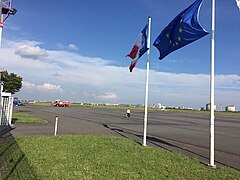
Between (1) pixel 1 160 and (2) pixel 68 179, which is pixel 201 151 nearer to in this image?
(2) pixel 68 179

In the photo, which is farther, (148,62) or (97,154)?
(148,62)

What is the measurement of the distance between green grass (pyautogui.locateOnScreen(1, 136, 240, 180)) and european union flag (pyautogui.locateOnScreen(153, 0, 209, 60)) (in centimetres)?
413

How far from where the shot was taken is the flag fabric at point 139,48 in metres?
11.6

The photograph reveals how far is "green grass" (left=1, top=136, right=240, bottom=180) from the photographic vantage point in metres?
6.25

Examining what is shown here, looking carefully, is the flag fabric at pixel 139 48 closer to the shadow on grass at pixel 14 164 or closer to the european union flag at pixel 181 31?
the european union flag at pixel 181 31

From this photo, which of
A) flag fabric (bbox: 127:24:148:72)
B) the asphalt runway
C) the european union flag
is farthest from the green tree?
the european union flag

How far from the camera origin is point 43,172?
6.23m

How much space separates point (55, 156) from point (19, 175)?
81.3 inches

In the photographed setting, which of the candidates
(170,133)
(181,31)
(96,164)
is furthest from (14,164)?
(170,133)

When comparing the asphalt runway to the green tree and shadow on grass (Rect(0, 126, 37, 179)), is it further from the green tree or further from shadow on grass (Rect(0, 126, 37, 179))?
the green tree

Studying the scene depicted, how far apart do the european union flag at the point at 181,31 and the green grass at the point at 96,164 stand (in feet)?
13.5

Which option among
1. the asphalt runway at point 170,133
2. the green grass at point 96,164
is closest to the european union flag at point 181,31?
the green grass at point 96,164

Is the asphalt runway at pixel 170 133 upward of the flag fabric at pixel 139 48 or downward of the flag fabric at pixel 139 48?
downward

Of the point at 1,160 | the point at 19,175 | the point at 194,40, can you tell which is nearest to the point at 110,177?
the point at 19,175
